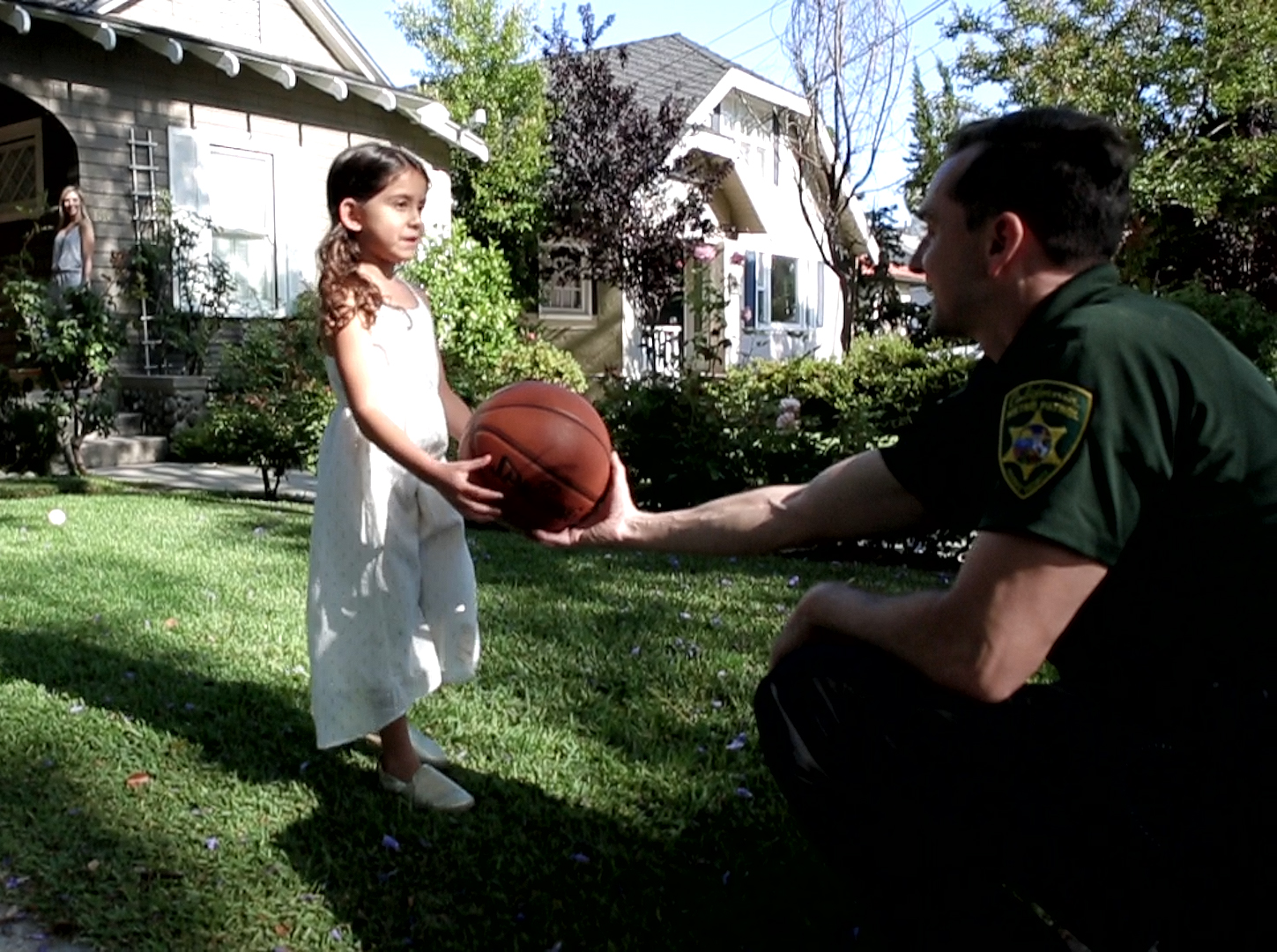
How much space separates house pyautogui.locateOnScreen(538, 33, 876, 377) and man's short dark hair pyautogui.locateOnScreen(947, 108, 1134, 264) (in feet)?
51.3

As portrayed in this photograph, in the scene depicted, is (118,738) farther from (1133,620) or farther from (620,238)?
(620,238)

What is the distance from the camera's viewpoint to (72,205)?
37.8 feet

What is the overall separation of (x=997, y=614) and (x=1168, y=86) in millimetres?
16231

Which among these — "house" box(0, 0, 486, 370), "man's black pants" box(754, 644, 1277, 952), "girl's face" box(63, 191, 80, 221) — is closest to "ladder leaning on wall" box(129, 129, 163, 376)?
"house" box(0, 0, 486, 370)

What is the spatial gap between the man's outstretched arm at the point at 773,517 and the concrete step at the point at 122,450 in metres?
9.06

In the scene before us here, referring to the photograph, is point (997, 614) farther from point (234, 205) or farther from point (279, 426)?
point (234, 205)

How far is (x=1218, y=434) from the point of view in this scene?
A: 178 cm

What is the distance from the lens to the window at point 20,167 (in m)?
13.1

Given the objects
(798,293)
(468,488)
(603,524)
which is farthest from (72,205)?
(798,293)

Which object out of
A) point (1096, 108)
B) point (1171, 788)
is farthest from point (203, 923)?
point (1096, 108)

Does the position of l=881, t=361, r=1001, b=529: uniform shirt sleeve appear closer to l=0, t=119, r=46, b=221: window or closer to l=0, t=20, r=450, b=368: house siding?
l=0, t=20, r=450, b=368: house siding

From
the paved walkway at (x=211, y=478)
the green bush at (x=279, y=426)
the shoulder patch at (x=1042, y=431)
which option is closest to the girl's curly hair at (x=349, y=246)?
the shoulder patch at (x=1042, y=431)

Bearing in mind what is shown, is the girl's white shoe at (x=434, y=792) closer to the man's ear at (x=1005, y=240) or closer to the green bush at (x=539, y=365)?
the man's ear at (x=1005, y=240)

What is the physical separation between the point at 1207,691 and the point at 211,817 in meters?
2.25
